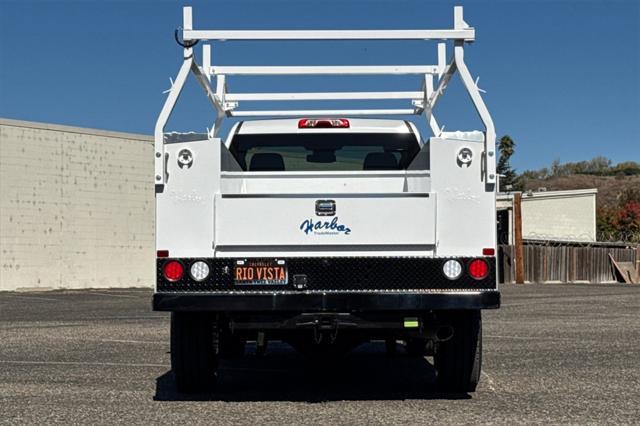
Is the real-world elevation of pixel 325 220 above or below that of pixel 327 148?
below

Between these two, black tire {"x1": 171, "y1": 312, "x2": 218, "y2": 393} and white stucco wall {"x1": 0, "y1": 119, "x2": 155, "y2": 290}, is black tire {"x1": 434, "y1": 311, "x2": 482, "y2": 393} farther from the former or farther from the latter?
white stucco wall {"x1": 0, "y1": 119, "x2": 155, "y2": 290}

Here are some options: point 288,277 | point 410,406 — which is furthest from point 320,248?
point 410,406

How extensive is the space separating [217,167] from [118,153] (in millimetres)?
25317

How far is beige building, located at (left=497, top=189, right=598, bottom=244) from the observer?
5128 cm

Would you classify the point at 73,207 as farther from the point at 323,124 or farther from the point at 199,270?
the point at 199,270

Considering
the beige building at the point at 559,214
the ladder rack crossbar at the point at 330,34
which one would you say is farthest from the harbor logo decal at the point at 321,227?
the beige building at the point at 559,214

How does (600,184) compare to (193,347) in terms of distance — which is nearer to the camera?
(193,347)

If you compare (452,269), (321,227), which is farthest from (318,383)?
(452,269)

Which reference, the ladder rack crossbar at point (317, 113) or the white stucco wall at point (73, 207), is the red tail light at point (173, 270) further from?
the white stucco wall at point (73, 207)

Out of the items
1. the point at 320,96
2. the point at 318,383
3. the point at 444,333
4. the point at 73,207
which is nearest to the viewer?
the point at 444,333

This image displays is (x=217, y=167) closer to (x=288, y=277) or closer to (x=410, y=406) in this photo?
(x=288, y=277)

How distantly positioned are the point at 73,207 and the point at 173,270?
24482mm

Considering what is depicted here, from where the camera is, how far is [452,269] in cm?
711

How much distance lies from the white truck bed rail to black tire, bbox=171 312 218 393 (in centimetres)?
110
